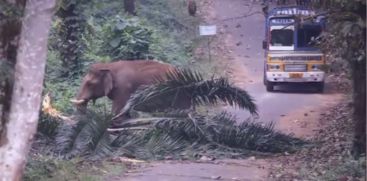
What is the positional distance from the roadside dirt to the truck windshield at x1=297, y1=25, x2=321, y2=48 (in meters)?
1.48

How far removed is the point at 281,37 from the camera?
25.4 meters

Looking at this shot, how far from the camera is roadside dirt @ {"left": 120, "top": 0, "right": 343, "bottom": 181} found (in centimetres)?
1193

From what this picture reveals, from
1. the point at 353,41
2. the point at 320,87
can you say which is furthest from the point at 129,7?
the point at 353,41

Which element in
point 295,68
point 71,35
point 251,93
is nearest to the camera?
point 71,35

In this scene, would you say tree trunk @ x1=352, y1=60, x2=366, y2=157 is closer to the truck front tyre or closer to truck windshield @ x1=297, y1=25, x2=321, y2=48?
truck windshield @ x1=297, y1=25, x2=321, y2=48

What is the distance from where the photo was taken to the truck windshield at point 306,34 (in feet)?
78.7

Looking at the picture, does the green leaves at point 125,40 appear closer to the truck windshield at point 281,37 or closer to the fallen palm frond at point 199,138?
the truck windshield at point 281,37

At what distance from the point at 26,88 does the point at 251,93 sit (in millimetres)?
18705

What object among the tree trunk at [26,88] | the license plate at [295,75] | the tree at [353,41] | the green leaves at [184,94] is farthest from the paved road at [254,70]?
the tree trunk at [26,88]

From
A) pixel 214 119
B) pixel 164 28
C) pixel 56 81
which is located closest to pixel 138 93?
pixel 214 119

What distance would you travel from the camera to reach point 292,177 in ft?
38.4

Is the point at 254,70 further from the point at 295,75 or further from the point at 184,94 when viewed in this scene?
the point at 184,94

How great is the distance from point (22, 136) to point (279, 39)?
18051 mm

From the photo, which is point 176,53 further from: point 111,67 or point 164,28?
point 111,67
